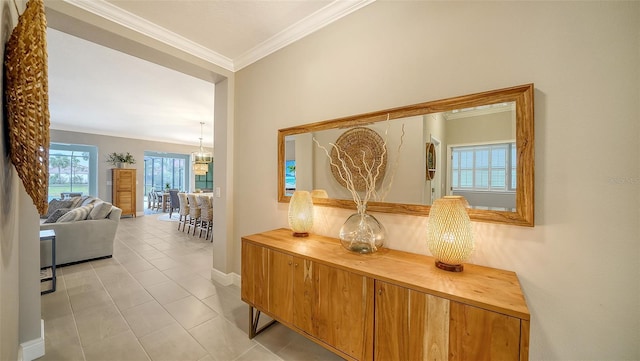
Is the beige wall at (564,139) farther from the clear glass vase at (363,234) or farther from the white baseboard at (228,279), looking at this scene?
the white baseboard at (228,279)

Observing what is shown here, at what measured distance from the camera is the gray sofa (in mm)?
3264

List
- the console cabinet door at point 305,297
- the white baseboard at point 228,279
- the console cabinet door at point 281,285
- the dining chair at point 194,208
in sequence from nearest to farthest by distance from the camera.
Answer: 1. the console cabinet door at point 305,297
2. the console cabinet door at point 281,285
3. the white baseboard at point 228,279
4. the dining chair at point 194,208

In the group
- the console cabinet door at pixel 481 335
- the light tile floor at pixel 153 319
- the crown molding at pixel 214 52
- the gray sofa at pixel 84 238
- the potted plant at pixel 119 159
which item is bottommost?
the light tile floor at pixel 153 319

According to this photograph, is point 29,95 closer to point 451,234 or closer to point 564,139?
point 451,234

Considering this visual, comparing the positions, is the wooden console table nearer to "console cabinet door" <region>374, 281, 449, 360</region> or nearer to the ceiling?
"console cabinet door" <region>374, 281, 449, 360</region>

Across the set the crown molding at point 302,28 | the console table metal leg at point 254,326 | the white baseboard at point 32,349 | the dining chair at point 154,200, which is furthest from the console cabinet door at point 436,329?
the dining chair at point 154,200

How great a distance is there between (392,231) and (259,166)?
5.19 feet

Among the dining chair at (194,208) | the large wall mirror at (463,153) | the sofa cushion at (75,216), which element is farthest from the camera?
the dining chair at (194,208)

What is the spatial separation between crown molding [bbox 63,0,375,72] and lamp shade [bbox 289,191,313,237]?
Answer: 1.52 meters

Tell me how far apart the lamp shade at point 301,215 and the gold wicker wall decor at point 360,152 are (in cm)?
33

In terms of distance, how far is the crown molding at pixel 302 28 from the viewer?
182 centimetres

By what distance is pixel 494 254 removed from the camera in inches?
49.4

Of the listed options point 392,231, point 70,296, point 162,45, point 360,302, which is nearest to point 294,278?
point 360,302

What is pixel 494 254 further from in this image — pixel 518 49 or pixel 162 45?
pixel 162 45
